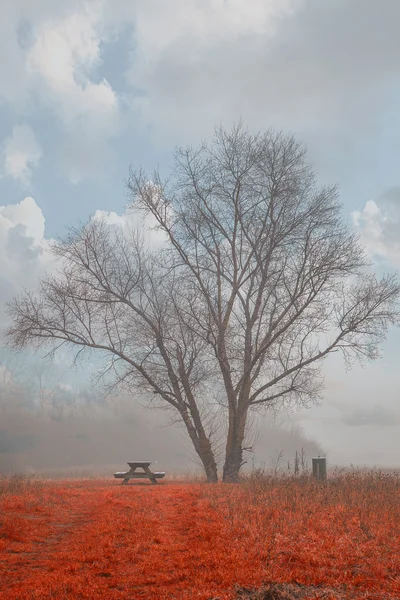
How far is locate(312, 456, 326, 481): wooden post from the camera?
19062 mm

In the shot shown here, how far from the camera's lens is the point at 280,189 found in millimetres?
21312

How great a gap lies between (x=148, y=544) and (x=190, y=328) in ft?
36.9

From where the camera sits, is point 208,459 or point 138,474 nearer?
point 208,459

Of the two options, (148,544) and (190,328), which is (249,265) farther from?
(148,544)

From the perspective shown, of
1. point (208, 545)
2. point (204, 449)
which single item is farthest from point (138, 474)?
point (208, 545)

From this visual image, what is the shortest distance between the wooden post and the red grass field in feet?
12.7

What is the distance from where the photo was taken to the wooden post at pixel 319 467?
19.1m

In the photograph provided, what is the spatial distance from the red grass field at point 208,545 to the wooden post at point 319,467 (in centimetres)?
386

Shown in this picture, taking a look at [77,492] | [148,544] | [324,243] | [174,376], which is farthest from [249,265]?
[148,544]

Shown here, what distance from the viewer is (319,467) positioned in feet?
64.3

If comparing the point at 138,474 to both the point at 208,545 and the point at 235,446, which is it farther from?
the point at 208,545

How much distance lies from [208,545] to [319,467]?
1097 cm

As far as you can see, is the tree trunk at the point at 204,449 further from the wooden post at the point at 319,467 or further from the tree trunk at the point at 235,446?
the wooden post at the point at 319,467

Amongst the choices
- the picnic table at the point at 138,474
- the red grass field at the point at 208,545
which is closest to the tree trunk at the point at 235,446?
the picnic table at the point at 138,474
